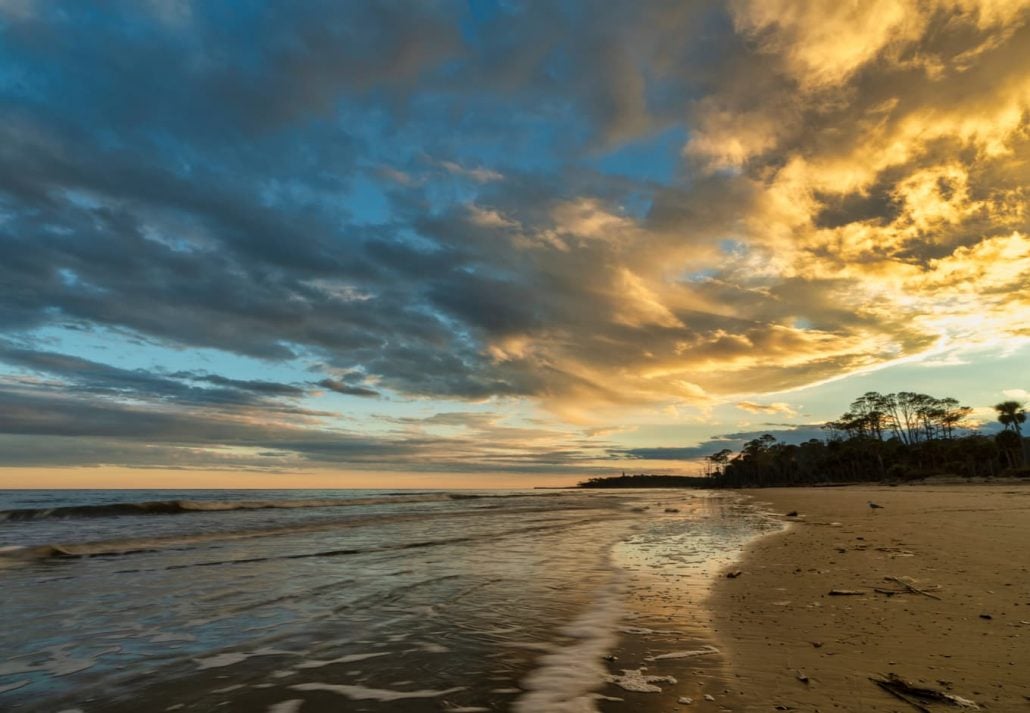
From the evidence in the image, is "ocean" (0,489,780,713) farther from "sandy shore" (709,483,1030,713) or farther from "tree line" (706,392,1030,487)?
"tree line" (706,392,1030,487)

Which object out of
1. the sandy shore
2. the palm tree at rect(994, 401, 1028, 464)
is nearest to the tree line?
the palm tree at rect(994, 401, 1028, 464)

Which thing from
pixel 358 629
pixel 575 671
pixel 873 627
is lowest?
pixel 358 629

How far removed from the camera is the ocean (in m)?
4.79

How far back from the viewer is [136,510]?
37.8 metres

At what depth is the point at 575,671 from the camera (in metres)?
5.23

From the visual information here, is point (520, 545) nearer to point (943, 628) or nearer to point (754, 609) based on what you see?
point (754, 609)

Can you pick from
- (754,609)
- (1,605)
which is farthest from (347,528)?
(754,609)

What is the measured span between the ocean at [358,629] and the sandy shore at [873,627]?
580mm

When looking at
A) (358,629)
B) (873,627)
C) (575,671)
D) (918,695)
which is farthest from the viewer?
(358,629)

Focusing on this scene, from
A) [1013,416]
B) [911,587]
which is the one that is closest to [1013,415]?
[1013,416]

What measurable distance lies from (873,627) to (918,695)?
2.29 m

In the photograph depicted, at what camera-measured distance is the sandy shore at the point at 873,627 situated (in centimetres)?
417

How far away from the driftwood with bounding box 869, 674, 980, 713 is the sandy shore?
0.24 ft

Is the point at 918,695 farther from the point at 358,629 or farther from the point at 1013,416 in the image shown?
the point at 1013,416
